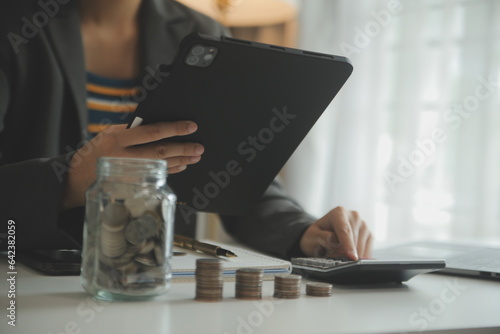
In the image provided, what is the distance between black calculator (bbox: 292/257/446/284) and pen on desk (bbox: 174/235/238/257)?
0.11 meters

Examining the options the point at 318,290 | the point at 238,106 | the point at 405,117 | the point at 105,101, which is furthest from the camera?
the point at 405,117

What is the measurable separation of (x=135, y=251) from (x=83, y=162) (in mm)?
246

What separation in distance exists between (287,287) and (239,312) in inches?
3.8

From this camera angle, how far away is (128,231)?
579mm

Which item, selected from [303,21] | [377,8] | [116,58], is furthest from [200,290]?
[303,21]

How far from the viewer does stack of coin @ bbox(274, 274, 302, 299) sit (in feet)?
2.21

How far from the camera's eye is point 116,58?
54.4 inches

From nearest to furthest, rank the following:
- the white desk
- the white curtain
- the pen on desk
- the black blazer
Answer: the white desk
the pen on desk
the black blazer
the white curtain

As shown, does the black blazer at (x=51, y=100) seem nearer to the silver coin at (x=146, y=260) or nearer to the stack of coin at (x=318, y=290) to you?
the stack of coin at (x=318, y=290)

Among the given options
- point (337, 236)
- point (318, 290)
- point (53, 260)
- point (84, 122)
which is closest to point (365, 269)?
point (318, 290)

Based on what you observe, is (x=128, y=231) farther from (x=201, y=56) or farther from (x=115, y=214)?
(x=201, y=56)

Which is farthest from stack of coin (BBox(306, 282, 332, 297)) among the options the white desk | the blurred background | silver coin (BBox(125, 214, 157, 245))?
the blurred background

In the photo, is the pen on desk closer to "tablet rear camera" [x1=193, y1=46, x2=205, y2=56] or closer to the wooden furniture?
"tablet rear camera" [x1=193, y1=46, x2=205, y2=56]

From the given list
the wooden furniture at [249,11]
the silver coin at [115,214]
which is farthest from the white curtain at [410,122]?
the silver coin at [115,214]
